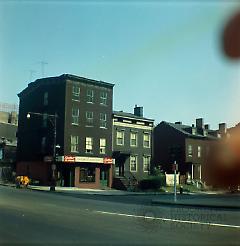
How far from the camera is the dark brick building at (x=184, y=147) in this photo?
67.6 m

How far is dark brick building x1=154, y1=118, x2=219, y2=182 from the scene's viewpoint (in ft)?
222

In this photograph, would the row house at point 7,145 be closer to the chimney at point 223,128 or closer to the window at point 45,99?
the window at point 45,99

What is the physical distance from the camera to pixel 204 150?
70.3m

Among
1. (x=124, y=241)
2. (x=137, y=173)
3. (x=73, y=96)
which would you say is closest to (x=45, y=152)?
(x=73, y=96)

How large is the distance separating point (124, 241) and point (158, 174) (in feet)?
155

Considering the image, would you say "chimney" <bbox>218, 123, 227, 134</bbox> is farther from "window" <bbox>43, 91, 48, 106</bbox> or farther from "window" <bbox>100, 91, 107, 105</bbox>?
"window" <bbox>43, 91, 48, 106</bbox>

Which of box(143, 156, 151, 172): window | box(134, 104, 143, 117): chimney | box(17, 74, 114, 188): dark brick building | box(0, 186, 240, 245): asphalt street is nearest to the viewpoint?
box(0, 186, 240, 245): asphalt street

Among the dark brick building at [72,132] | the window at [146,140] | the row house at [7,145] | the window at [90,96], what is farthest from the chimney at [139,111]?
the row house at [7,145]

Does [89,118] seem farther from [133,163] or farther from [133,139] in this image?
[133,163]

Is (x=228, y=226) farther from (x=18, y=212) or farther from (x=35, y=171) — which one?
(x=35, y=171)

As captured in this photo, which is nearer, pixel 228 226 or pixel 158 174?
pixel 228 226

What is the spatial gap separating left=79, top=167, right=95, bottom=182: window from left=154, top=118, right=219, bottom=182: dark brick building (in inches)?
637

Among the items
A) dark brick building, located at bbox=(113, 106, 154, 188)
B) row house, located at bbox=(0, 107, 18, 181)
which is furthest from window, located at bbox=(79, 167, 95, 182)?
row house, located at bbox=(0, 107, 18, 181)

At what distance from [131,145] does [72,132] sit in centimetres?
922
